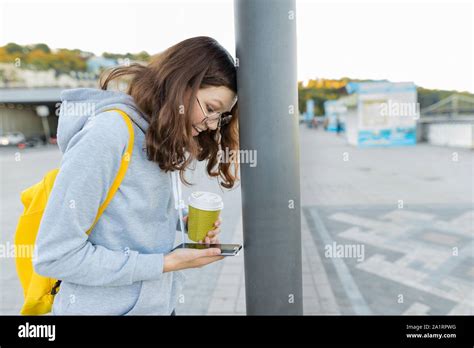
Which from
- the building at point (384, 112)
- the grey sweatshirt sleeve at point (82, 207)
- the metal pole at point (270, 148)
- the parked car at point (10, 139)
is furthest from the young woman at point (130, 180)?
the parked car at point (10, 139)

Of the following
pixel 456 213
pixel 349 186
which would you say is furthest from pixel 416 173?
pixel 456 213

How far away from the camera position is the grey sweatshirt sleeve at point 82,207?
1.01 m

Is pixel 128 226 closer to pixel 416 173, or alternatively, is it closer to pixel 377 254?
pixel 377 254

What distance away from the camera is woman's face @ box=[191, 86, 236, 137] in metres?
1.25

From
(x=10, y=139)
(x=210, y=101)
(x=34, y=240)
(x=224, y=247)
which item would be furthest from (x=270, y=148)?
(x=10, y=139)

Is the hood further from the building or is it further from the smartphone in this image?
the building

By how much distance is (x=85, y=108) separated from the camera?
3.76 feet

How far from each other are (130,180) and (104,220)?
0.47 ft

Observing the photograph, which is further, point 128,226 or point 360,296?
point 360,296

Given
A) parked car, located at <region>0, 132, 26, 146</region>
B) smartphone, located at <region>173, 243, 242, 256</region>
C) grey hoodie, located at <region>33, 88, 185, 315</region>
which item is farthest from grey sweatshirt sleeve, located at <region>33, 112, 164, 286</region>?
parked car, located at <region>0, 132, 26, 146</region>

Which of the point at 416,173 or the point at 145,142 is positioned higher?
the point at 145,142

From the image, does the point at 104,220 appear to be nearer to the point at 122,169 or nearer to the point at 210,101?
the point at 122,169

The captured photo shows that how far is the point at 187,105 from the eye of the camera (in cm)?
120

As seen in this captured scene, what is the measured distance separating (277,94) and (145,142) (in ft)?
1.39
